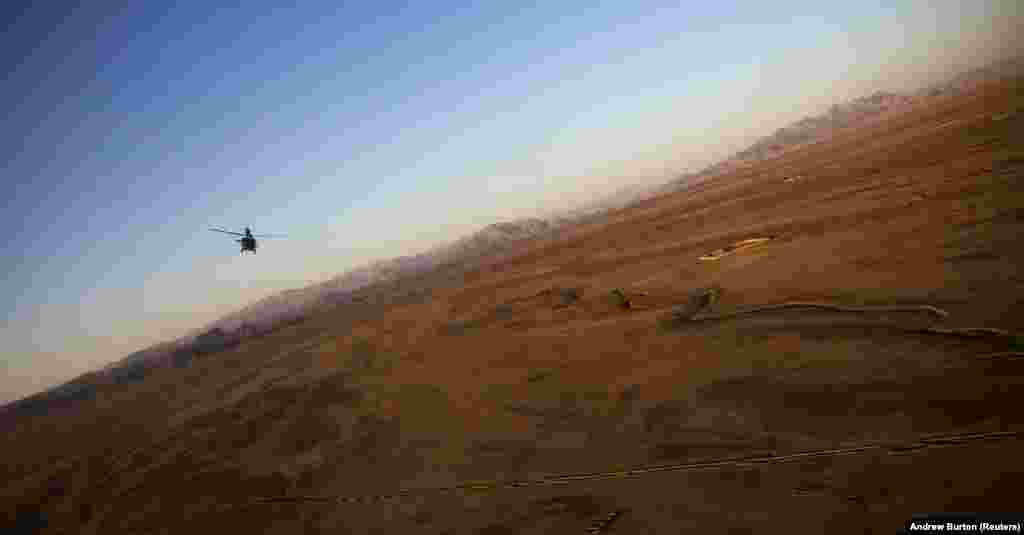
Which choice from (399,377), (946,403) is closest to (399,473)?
(399,377)

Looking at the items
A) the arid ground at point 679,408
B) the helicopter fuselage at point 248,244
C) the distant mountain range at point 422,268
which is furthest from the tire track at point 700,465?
the distant mountain range at point 422,268

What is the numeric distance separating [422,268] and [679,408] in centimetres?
8925

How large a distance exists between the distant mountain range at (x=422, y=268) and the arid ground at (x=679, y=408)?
33157 mm

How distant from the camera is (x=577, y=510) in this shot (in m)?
7.12

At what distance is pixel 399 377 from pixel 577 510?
1179 cm

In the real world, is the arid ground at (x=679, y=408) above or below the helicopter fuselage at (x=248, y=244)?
below

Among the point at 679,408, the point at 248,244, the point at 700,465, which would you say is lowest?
the point at 700,465

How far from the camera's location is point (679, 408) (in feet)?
29.1

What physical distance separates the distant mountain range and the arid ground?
109 feet

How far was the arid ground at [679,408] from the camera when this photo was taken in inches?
246

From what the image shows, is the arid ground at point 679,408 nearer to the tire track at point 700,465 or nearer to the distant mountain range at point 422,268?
the tire track at point 700,465

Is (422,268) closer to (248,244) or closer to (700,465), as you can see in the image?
(248,244)

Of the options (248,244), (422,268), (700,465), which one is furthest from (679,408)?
(422,268)

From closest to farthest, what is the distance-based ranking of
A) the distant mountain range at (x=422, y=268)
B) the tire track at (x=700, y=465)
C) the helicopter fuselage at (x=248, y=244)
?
the tire track at (x=700, y=465) < the helicopter fuselage at (x=248, y=244) < the distant mountain range at (x=422, y=268)
